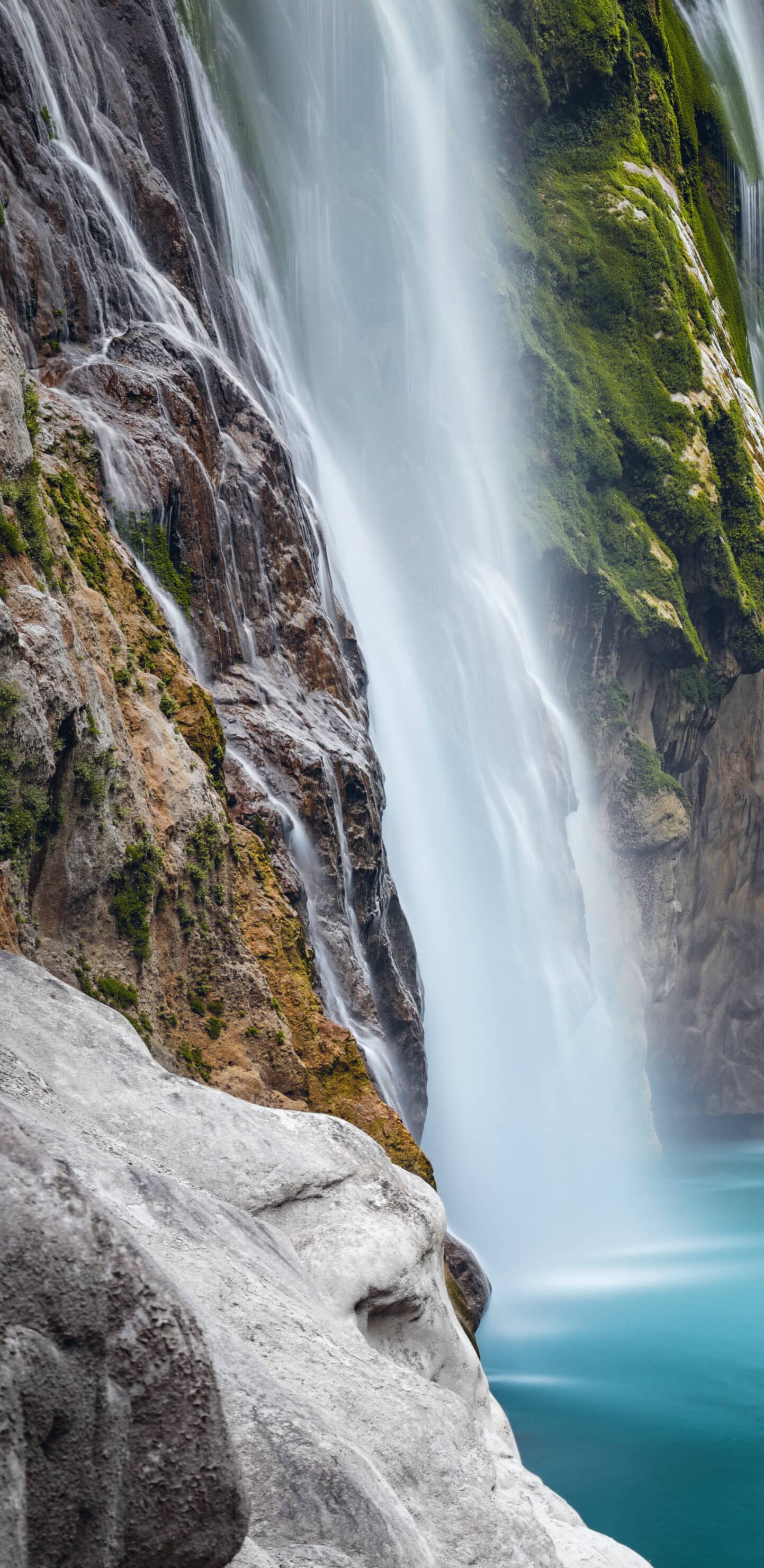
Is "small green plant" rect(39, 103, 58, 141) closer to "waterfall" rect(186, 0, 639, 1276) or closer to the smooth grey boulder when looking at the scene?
"waterfall" rect(186, 0, 639, 1276)

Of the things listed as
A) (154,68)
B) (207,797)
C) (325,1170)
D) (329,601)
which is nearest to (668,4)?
(154,68)

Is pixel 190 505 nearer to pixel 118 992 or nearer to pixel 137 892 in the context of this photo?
pixel 137 892

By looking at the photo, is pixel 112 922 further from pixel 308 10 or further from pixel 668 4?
pixel 668 4

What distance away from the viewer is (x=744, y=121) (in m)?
47.3

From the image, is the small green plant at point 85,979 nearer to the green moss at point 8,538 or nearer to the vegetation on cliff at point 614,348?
the green moss at point 8,538

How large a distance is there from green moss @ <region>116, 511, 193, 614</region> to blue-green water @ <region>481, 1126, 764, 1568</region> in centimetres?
992

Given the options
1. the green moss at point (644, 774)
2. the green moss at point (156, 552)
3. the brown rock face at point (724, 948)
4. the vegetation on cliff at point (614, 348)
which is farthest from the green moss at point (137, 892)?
the brown rock face at point (724, 948)

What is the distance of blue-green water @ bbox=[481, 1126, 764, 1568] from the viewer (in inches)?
457

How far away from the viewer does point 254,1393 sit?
354 centimetres

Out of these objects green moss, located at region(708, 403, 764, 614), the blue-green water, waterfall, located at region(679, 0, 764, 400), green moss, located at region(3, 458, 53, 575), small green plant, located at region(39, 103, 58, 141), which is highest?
waterfall, located at region(679, 0, 764, 400)

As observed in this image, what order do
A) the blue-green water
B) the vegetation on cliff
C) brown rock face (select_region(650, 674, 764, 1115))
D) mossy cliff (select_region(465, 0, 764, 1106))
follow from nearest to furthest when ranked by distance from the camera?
the blue-green water, mossy cliff (select_region(465, 0, 764, 1106)), the vegetation on cliff, brown rock face (select_region(650, 674, 764, 1115))

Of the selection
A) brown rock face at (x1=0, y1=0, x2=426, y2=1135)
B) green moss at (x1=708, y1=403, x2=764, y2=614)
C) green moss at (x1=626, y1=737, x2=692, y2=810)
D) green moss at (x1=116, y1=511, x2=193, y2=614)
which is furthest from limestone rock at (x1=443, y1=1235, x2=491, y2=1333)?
green moss at (x1=708, y1=403, x2=764, y2=614)

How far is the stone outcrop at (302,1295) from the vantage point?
345 centimetres

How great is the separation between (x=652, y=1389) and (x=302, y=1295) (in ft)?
40.3
